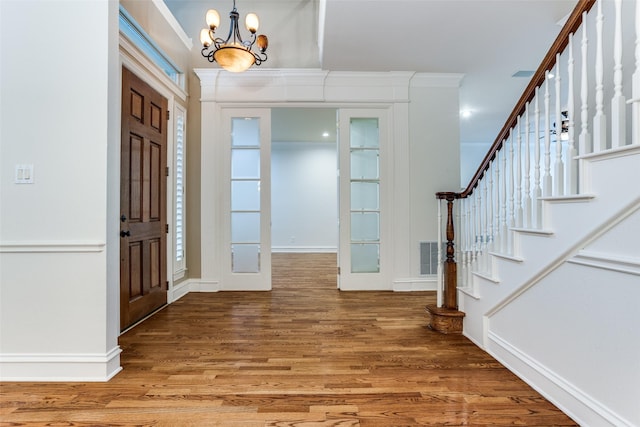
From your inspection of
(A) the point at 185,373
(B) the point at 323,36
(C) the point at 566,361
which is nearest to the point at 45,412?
(A) the point at 185,373

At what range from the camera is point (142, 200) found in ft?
9.55

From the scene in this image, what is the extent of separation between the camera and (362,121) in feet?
13.3

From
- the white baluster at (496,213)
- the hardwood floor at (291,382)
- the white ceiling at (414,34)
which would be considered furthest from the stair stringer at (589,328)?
the white ceiling at (414,34)

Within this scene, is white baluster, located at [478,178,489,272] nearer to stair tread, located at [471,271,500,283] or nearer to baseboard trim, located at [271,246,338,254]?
stair tread, located at [471,271,500,283]

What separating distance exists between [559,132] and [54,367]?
10.6 feet

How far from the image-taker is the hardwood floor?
5.02 ft

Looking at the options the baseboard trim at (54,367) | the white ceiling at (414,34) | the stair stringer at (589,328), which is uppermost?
the white ceiling at (414,34)

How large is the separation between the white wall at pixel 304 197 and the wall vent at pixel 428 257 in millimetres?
3784

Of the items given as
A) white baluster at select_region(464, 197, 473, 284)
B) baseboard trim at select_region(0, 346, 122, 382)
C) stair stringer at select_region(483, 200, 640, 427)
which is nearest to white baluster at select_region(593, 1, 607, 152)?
stair stringer at select_region(483, 200, 640, 427)

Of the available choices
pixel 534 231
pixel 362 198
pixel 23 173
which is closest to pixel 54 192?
pixel 23 173

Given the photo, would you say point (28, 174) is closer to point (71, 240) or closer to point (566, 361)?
point (71, 240)

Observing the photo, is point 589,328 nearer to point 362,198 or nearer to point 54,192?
point 362,198

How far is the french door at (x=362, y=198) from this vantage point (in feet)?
13.1

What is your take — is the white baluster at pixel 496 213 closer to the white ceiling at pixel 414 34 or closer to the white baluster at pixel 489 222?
the white baluster at pixel 489 222
